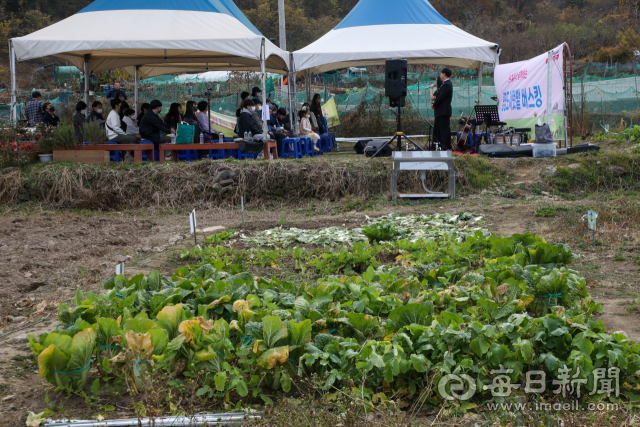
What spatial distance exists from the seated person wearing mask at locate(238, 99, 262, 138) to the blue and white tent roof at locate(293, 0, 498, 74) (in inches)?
87.5

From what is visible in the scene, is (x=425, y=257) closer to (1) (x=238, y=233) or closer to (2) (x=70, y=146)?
(1) (x=238, y=233)

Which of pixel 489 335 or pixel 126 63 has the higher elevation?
pixel 126 63

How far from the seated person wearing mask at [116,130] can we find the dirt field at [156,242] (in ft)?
7.15

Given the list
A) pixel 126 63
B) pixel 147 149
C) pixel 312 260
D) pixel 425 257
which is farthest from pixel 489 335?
pixel 126 63

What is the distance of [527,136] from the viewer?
1310cm

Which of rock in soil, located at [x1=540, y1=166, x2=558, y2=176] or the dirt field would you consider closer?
the dirt field

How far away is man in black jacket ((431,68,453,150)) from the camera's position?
38.5ft

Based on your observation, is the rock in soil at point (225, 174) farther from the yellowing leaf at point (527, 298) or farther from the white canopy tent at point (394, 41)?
the yellowing leaf at point (527, 298)

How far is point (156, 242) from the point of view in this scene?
23.7 ft

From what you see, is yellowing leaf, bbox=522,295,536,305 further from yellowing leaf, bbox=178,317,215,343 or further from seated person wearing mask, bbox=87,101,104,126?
seated person wearing mask, bbox=87,101,104,126

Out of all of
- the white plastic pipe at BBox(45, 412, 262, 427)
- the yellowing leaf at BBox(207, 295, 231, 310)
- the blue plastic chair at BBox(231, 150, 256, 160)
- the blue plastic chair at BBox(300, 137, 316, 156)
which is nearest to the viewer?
the white plastic pipe at BBox(45, 412, 262, 427)

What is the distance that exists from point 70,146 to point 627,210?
937 centimetres

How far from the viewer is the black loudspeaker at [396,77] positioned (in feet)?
38.5

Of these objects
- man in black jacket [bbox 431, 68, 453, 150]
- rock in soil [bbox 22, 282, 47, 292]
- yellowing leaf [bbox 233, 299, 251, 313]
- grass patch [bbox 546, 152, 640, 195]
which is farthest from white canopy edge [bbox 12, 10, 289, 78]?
yellowing leaf [bbox 233, 299, 251, 313]
